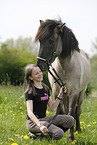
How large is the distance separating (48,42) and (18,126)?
181cm

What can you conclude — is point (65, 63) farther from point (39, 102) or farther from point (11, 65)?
point (11, 65)

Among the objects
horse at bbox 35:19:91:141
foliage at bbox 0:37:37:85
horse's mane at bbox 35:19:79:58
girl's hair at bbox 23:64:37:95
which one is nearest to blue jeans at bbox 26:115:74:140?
horse at bbox 35:19:91:141

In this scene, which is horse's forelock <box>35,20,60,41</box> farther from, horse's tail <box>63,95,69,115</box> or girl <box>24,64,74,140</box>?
horse's tail <box>63,95,69,115</box>

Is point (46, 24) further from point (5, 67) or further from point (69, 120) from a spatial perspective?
point (5, 67)

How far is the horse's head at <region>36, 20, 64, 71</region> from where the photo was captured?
3121mm

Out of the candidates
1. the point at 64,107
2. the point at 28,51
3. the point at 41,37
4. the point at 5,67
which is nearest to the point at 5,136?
the point at 64,107

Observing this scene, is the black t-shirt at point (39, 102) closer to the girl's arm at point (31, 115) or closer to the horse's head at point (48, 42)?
the girl's arm at point (31, 115)

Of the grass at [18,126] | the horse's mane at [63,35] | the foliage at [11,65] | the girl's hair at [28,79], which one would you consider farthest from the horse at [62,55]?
the foliage at [11,65]

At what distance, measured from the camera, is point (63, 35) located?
3.45 meters

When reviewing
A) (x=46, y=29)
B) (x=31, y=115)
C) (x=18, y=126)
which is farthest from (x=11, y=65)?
(x=31, y=115)

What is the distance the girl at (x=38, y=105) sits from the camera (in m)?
2.99

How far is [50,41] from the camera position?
3.21 metres

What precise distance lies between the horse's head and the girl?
17cm

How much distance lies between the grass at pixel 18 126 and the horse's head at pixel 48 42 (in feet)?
3.96
